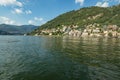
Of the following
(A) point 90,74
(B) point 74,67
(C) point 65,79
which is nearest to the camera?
(C) point 65,79

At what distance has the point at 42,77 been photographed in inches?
1235

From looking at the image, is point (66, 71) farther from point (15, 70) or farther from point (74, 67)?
point (15, 70)

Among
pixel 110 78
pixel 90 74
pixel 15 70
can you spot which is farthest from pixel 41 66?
pixel 110 78

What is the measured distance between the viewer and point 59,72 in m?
34.9

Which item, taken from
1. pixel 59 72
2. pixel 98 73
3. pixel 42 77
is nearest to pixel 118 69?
pixel 98 73

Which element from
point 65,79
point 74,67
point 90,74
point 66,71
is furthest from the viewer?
point 74,67

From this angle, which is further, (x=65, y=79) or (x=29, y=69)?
(x=29, y=69)

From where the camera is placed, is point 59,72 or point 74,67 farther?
point 74,67

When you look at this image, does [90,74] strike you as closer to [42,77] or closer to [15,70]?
[42,77]

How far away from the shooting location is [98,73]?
112 ft

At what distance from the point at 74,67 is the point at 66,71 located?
4005mm

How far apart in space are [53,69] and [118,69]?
1439 centimetres

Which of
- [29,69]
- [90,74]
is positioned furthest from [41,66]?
[90,74]

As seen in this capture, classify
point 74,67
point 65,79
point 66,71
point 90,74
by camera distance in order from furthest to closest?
point 74,67 < point 66,71 < point 90,74 < point 65,79
